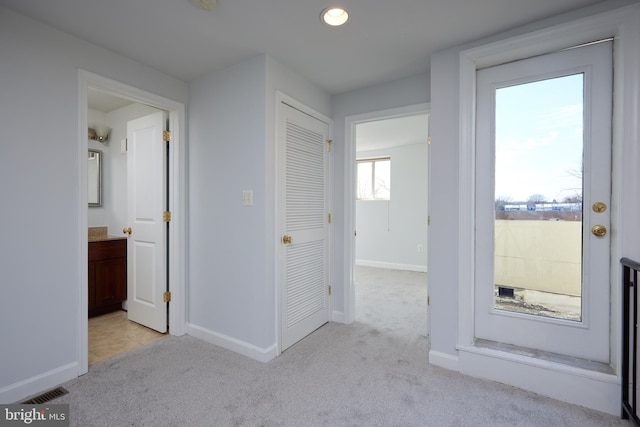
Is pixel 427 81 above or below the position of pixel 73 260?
above

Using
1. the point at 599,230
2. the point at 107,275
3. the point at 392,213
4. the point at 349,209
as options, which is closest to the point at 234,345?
the point at 349,209

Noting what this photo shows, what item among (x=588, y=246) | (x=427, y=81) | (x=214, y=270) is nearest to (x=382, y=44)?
(x=427, y=81)

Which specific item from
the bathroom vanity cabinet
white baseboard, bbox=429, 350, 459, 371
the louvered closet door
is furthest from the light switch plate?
the bathroom vanity cabinet

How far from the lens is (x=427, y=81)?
2617 millimetres

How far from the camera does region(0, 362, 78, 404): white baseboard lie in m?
1.77

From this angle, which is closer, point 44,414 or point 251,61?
point 44,414

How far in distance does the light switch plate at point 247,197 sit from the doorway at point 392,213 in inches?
78.2

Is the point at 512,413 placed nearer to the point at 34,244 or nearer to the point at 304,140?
the point at 304,140

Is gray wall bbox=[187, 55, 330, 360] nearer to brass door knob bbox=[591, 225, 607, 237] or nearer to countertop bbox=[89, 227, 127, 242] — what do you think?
countertop bbox=[89, 227, 127, 242]

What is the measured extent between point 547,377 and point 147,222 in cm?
340

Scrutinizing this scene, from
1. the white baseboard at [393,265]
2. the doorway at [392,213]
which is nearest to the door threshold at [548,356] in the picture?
the doorway at [392,213]

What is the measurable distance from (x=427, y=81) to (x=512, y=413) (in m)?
2.47

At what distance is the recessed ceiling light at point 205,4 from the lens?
5.49 ft

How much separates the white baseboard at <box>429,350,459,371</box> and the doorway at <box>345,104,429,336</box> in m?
1.36
